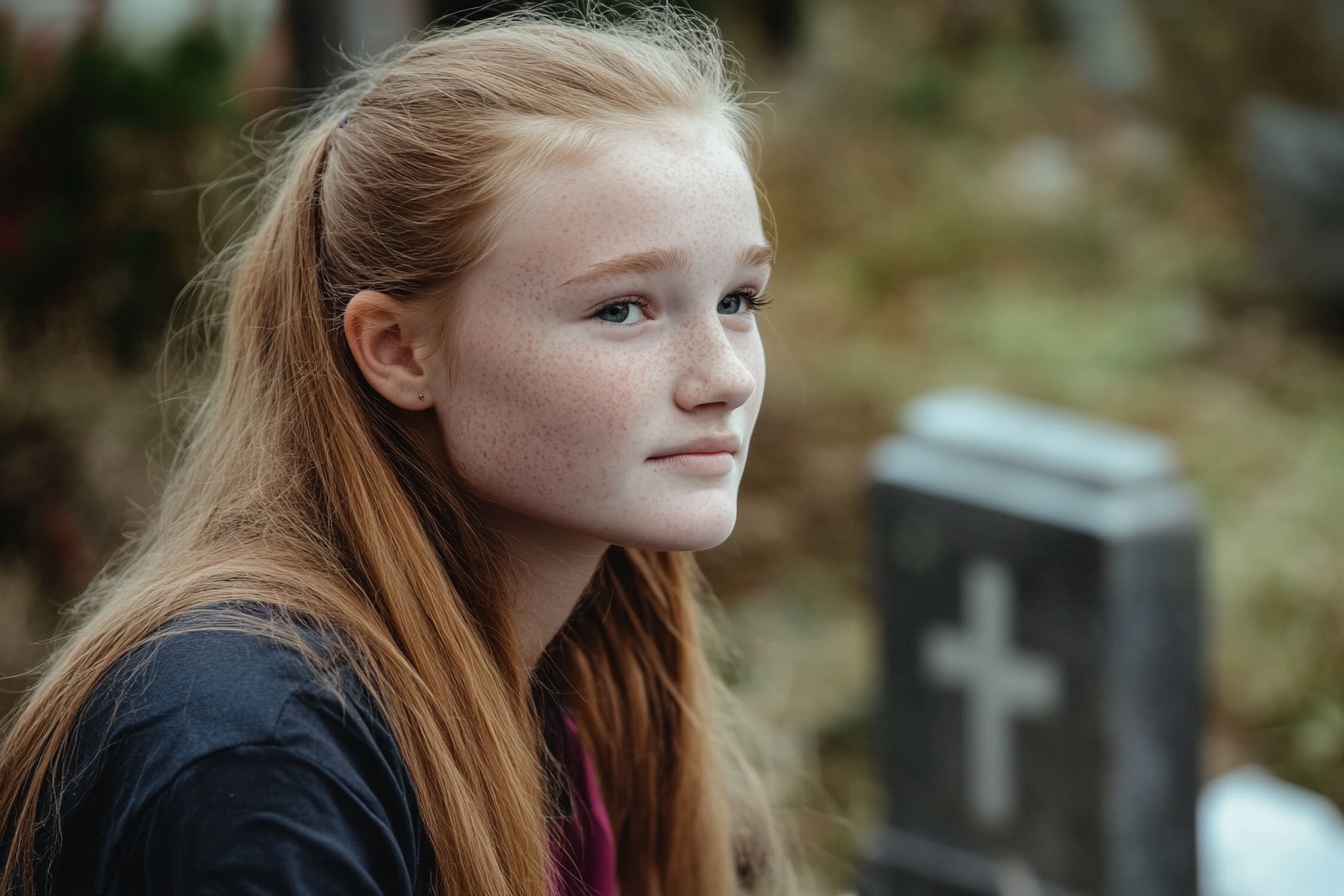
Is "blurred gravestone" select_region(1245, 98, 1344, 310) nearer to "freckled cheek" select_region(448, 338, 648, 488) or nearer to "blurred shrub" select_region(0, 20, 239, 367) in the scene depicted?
"blurred shrub" select_region(0, 20, 239, 367)

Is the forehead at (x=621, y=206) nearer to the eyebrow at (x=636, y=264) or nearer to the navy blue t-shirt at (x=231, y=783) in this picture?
the eyebrow at (x=636, y=264)

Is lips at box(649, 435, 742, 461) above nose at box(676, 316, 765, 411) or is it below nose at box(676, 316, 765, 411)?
below

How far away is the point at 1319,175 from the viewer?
633cm

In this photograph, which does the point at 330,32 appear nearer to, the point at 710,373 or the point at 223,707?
the point at 710,373

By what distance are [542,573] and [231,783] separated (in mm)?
487

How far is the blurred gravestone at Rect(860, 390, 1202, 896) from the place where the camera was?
3.23 m

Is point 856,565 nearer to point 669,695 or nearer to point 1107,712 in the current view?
point 1107,712

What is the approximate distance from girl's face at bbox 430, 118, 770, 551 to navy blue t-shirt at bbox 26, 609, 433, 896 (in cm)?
30

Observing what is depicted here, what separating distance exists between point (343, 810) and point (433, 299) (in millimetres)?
528

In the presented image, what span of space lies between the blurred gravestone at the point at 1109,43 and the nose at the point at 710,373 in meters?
6.54

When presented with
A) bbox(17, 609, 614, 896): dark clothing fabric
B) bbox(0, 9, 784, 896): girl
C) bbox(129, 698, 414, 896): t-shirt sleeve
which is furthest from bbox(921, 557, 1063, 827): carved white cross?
bbox(129, 698, 414, 896): t-shirt sleeve

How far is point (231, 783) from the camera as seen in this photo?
1154mm

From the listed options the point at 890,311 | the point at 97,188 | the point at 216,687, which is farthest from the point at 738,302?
the point at 890,311

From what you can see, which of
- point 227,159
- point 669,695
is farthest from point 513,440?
point 227,159
